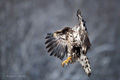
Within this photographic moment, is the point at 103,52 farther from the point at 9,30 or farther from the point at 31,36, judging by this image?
the point at 9,30

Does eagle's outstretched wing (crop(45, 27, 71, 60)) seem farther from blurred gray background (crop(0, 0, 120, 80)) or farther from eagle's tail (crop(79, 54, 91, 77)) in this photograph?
blurred gray background (crop(0, 0, 120, 80))

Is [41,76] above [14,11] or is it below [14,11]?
below

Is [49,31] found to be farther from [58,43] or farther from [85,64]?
[85,64]

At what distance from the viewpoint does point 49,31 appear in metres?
2.88

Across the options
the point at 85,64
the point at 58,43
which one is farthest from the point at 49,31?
Answer: the point at 85,64

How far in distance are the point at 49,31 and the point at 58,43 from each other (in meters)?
0.80

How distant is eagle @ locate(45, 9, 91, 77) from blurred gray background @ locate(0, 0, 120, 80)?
727 mm

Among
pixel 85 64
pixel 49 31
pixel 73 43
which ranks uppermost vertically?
pixel 49 31

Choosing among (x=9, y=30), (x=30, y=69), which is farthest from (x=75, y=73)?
(x=9, y=30)

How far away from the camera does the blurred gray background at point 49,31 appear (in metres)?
2.77

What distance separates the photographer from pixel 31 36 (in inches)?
116

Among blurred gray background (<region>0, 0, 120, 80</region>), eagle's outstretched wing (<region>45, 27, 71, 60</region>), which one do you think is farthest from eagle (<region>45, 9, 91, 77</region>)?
blurred gray background (<region>0, 0, 120, 80</region>)

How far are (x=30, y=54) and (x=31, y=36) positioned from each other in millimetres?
297

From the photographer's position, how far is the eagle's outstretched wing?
208 cm
